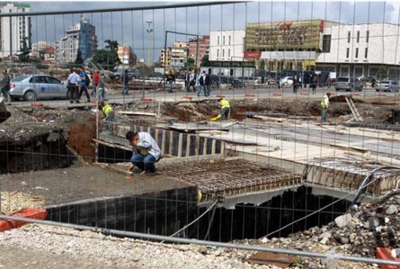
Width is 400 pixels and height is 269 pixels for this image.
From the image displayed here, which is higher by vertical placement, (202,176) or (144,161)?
A: (144,161)

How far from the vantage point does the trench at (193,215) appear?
852 centimetres

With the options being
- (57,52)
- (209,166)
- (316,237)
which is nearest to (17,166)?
(209,166)

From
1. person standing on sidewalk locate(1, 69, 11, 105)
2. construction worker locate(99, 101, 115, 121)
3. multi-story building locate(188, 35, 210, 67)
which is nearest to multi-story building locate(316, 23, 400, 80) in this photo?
multi-story building locate(188, 35, 210, 67)

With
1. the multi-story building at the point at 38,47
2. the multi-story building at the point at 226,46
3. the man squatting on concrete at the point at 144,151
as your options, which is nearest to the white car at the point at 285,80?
the man squatting on concrete at the point at 144,151

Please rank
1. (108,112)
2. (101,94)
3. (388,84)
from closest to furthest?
1. (388,84)
2. (108,112)
3. (101,94)

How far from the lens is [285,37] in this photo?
875 centimetres

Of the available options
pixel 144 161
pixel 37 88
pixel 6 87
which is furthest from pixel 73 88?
pixel 144 161

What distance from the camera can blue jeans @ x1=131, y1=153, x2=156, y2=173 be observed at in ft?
34.8

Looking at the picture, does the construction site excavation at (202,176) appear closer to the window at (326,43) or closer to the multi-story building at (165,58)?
the multi-story building at (165,58)

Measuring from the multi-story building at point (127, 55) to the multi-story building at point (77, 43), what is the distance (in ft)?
1.27

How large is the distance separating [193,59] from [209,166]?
482cm

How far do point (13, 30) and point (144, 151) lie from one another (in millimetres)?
4900

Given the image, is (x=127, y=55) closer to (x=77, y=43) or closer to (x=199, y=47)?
(x=77, y=43)

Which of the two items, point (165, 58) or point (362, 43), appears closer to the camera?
point (165, 58)
